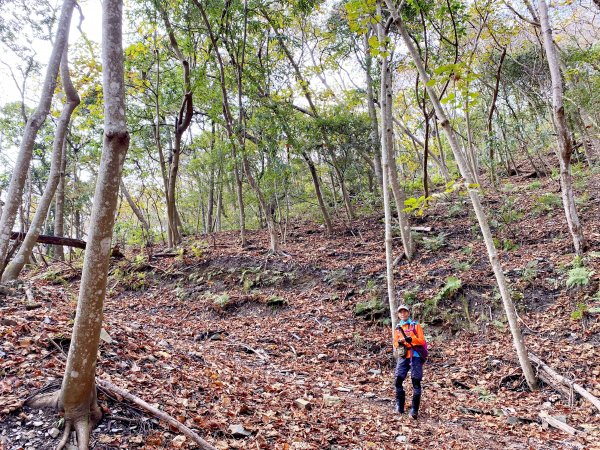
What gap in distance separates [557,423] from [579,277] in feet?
11.0

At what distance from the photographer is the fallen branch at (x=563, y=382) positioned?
488 cm

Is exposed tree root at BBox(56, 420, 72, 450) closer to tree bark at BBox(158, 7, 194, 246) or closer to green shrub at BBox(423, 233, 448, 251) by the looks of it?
green shrub at BBox(423, 233, 448, 251)

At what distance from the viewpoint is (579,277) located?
6898 mm

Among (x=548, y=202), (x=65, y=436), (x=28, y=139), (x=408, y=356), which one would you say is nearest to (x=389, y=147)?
(x=408, y=356)

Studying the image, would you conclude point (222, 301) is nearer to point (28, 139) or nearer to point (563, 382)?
point (28, 139)

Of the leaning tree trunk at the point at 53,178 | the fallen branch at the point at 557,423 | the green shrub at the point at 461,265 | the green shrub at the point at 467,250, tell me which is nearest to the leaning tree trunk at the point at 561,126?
the green shrub at the point at 461,265

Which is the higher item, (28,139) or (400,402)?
(28,139)

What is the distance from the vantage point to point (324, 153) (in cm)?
1452

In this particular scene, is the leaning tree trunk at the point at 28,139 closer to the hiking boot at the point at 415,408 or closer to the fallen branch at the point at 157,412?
the fallen branch at the point at 157,412

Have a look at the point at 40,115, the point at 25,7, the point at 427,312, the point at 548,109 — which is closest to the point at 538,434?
the point at 427,312

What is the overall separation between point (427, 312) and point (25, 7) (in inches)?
469

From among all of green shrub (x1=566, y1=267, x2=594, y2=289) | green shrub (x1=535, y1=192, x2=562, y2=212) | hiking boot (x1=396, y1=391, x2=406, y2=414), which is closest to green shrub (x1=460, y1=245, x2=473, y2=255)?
green shrub (x1=566, y1=267, x2=594, y2=289)

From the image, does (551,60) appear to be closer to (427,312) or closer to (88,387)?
(427,312)

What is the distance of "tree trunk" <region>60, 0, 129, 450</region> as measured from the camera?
2.70m
